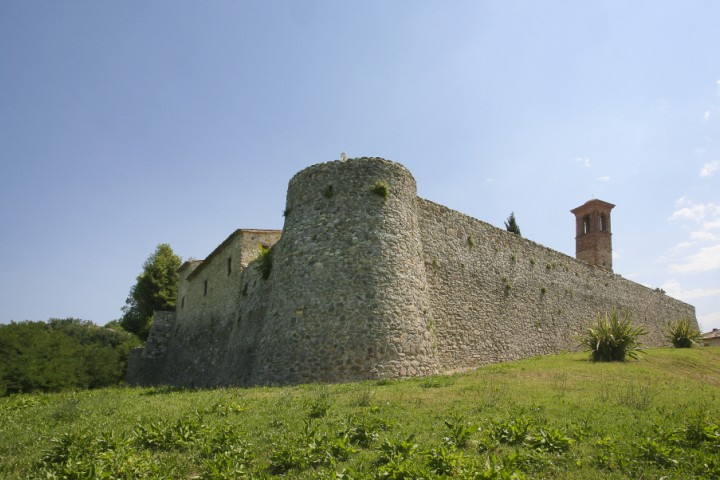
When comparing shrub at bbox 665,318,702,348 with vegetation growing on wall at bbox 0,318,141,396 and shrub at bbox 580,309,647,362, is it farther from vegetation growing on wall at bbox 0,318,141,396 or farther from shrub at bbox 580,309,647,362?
vegetation growing on wall at bbox 0,318,141,396

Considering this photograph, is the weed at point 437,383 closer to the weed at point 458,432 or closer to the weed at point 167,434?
the weed at point 458,432

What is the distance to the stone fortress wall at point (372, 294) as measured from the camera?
44.6 ft

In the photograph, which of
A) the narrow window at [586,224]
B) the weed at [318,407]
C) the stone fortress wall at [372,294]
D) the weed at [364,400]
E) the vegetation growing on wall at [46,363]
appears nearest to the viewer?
the weed at [318,407]

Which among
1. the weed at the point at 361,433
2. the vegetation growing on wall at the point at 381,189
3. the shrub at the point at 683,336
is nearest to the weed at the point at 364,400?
the weed at the point at 361,433

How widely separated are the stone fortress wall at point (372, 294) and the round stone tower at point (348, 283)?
3 cm

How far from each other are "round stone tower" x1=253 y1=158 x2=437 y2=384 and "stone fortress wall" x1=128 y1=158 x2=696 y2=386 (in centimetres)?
3

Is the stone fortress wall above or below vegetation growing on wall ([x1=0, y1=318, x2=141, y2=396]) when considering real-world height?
above

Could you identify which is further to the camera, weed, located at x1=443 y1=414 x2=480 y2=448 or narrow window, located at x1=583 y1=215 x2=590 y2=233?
narrow window, located at x1=583 y1=215 x2=590 y2=233

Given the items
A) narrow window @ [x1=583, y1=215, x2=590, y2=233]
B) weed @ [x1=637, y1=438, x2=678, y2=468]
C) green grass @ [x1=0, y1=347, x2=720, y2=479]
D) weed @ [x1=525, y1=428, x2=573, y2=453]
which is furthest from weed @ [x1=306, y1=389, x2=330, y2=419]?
narrow window @ [x1=583, y1=215, x2=590, y2=233]

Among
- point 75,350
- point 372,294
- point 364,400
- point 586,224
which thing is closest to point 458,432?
point 364,400

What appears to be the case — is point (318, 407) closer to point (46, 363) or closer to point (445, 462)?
point (445, 462)

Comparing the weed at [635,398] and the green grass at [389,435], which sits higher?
the weed at [635,398]

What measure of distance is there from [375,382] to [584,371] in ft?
21.2

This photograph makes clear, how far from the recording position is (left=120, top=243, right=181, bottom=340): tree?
4244cm
